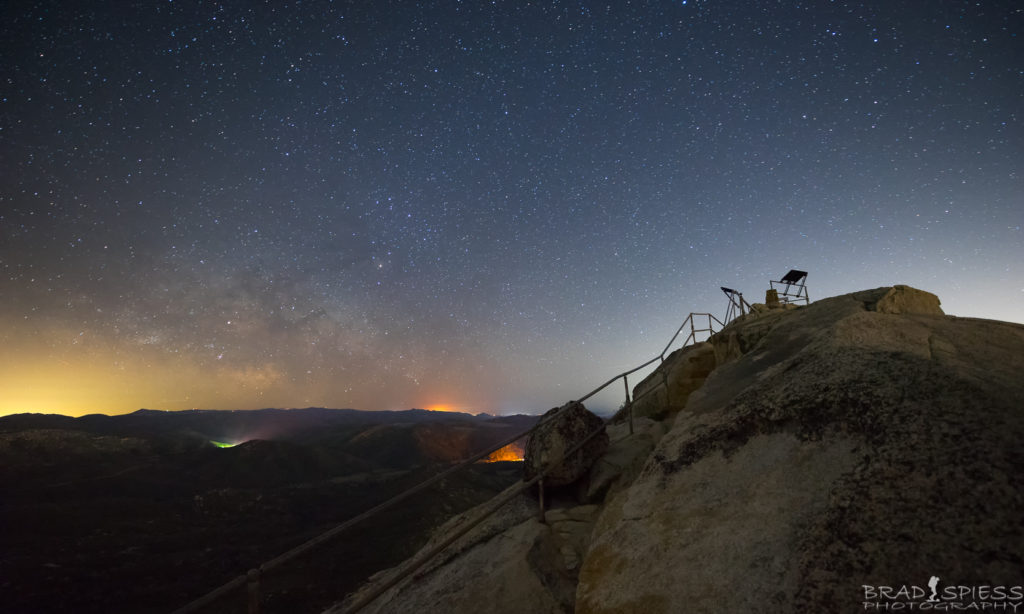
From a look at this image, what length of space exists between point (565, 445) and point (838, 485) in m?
3.94

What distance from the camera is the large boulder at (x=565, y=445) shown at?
6000mm

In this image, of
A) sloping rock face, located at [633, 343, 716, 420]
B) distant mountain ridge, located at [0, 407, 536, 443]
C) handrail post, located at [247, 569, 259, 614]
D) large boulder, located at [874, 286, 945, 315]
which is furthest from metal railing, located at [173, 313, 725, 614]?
distant mountain ridge, located at [0, 407, 536, 443]

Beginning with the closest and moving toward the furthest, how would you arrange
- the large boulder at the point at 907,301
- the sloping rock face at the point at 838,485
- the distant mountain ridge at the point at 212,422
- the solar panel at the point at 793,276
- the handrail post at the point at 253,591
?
→ the sloping rock face at the point at 838,485 → the handrail post at the point at 253,591 → the large boulder at the point at 907,301 → the solar panel at the point at 793,276 → the distant mountain ridge at the point at 212,422

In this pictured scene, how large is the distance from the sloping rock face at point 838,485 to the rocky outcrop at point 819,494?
0.01 meters

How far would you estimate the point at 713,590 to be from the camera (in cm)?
249

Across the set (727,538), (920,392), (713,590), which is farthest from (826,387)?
(713,590)

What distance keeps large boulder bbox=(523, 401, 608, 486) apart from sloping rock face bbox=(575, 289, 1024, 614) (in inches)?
77.9

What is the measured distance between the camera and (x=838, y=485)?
2615 millimetres

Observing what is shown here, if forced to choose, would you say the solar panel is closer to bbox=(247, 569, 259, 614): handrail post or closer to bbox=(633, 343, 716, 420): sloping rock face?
bbox=(633, 343, 716, 420): sloping rock face

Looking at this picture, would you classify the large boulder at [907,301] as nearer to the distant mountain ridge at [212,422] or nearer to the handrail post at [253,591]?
the handrail post at [253,591]

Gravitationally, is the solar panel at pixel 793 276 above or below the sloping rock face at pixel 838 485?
above

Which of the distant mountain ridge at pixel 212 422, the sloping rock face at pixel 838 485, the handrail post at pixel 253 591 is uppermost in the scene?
the sloping rock face at pixel 838 485

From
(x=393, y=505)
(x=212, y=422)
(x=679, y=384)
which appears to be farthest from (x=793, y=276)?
(x=212, y=422)

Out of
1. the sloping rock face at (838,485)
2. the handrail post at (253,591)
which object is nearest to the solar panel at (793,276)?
the sloping rock face at (838,485)
